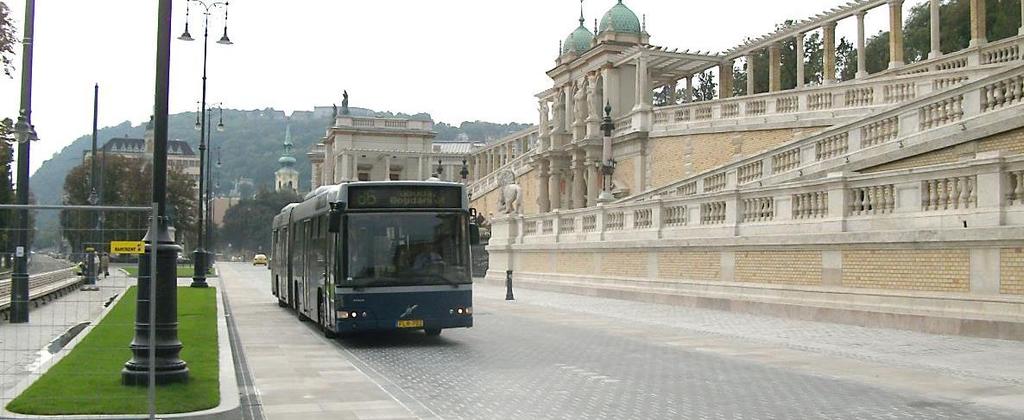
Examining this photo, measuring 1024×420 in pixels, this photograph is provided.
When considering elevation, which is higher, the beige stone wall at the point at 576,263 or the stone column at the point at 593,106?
the stone column at the point at 593,106

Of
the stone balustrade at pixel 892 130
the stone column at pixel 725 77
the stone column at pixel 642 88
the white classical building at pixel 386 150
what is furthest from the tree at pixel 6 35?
the white classical building at pixel 386 150

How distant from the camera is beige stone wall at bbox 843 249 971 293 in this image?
1641 cm

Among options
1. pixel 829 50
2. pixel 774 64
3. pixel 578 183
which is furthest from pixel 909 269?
pixel 578 183

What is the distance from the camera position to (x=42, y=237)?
10.5 metres

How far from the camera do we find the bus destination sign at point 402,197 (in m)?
17.2

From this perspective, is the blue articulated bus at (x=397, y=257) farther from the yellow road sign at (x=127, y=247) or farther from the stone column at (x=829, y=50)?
the stone column at (x=829, y=50)

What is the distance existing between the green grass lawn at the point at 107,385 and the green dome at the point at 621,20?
45920 millimetres

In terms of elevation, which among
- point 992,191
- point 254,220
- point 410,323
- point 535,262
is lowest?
point 410,323

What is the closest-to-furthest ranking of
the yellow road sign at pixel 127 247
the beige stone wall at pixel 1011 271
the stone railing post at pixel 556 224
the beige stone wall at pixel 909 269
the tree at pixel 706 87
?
the yellow road sign at pixel 127 247 → the beige stone wall at pixel 1011 271 → the beige stone wall at pixel 909 269 → the stone railing post at pixel 556 224 → the tree at pixel 706 87

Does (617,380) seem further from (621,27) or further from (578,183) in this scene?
(621,27)

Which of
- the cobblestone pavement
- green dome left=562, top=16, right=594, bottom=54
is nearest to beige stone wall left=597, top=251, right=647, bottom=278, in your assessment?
the cobblestone pavement

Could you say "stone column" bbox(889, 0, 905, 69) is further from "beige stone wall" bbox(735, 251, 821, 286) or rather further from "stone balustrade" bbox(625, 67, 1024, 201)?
"beige stone wall" bbox(735, 251, 821, 286)

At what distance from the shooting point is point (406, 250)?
1703cm

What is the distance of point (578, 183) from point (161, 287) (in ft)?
147
